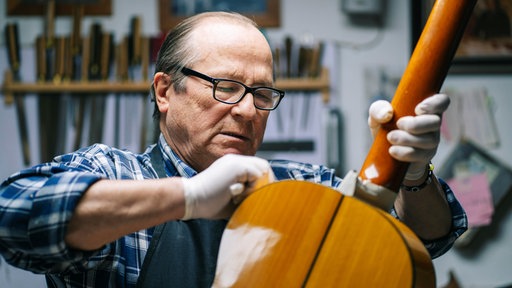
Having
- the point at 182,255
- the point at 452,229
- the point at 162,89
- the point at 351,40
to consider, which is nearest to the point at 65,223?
the point at 182,255

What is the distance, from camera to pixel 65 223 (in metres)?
0.90

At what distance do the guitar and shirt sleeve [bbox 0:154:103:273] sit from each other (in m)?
0.26

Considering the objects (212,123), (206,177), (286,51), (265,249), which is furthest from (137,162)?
Result: (286,51)

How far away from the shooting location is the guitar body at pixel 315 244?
2.77 feet

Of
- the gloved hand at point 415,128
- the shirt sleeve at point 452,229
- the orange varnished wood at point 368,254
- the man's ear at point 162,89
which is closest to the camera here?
the orange varnished wood at point 368,254

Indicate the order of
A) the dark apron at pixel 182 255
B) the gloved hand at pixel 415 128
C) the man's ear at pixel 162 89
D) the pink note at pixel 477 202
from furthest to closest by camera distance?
the pink note at pixel 477 202 → the man's ear at pixel 162 89 → the dark apron at pixel 182 255 → the gloved hand at pixel 415 128

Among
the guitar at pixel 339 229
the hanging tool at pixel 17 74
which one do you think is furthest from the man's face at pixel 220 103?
the hanging tool at pixel 17 74

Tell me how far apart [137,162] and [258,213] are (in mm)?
501

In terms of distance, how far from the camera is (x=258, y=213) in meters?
0.93

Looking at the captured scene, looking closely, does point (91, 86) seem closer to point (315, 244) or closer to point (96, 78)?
point (96, 78)

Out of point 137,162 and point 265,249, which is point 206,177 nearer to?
point 265,249

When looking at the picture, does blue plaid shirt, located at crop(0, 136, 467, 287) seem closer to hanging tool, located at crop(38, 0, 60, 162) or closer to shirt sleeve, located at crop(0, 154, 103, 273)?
shirt sleeve, located at crop(0, 154, 103, 273)

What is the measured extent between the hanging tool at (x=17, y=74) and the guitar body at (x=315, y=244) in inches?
82.4

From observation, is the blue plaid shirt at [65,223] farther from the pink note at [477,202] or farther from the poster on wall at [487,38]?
the poster on wall at [487,38]
